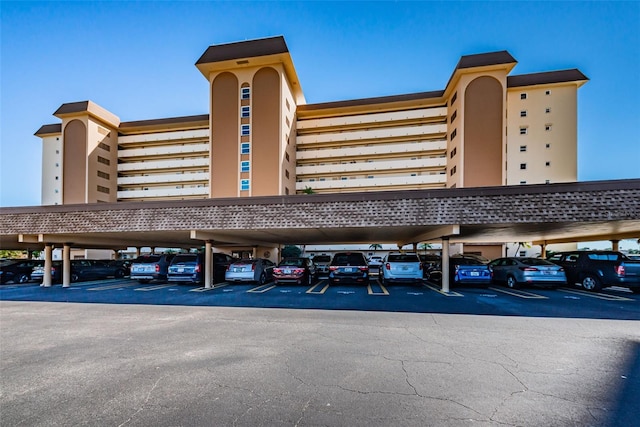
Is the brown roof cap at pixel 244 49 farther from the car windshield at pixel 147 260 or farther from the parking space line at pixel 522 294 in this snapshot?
the parking space line at pixel 522 294

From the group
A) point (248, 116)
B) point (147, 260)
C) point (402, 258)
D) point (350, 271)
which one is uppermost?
point (248, 116)

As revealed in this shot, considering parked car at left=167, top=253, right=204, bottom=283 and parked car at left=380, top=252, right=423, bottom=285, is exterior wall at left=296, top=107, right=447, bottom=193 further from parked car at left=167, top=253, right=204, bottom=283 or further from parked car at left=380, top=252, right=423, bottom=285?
parked car at left=380, top=252, right=423, bottom=285

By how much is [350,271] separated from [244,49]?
3288cm

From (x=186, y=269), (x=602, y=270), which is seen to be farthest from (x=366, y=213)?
(x=602, y=270)

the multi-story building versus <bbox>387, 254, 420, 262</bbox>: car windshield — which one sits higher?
the multi-story building

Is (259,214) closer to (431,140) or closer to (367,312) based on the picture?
(367,312)

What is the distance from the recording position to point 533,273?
12.6 meters

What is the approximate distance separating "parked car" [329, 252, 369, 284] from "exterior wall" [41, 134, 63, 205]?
175 ft

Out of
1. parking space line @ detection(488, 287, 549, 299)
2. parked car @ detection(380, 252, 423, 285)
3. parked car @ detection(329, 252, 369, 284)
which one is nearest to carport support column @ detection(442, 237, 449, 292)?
parked car @ detection(380, 252, 423, 285)

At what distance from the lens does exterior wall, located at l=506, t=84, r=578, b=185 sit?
36.7 metres

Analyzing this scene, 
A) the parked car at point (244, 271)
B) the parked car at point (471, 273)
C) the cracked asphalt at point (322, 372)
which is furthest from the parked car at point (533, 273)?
the parked car at point (244, 271)

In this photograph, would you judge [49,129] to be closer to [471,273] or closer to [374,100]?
[374,100]

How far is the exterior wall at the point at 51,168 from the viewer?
49.3m

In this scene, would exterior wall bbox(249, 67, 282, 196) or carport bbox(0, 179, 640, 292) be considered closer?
carport bbox(0, 179, 640, 292)
